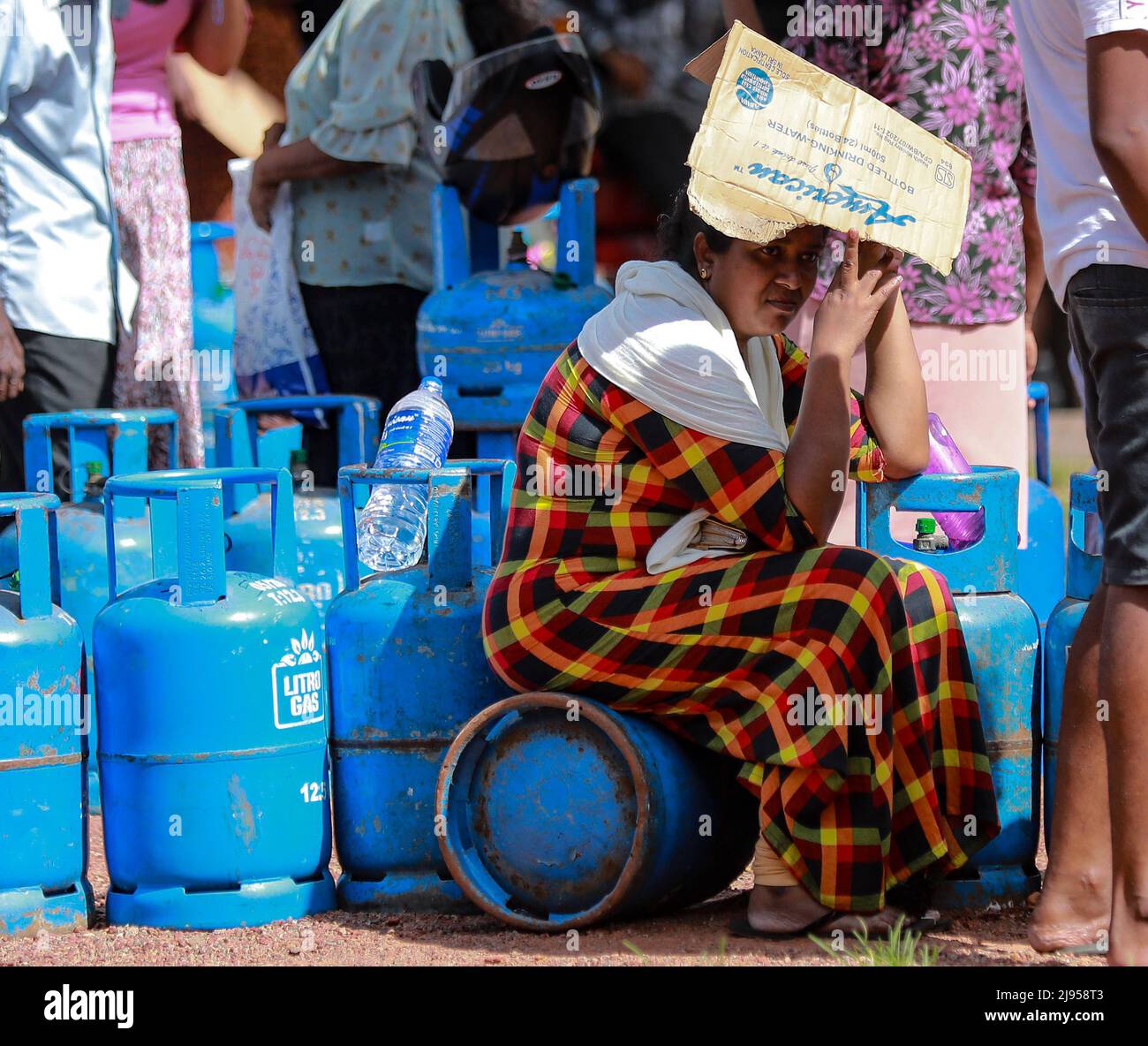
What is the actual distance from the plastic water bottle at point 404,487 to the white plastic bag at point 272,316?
1.40 metres

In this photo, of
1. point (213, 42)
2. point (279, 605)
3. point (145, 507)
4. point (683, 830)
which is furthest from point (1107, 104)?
point (213, 42)

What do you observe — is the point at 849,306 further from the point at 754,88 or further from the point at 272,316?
the point at 272,316

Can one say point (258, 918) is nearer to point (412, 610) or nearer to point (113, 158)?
point (412, 610)

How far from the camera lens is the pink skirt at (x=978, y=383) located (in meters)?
4.31

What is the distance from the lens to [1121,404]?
2.74m

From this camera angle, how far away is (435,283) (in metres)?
5.36

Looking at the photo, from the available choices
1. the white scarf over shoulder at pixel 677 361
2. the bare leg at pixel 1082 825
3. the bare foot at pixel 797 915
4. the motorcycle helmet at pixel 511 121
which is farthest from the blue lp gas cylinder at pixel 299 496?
the bare leg at pixel 1082 825

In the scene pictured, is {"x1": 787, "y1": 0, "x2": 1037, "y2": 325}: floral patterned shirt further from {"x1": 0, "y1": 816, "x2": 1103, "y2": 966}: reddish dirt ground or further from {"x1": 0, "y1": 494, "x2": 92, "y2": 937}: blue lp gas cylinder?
{"x1": 0, "y1": 494, "x2": 92, "y2": 937}: blue lp gas cylinder

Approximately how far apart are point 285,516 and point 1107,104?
1.73 meters

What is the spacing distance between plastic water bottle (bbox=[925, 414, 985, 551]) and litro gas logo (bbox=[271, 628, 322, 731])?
3.89ft

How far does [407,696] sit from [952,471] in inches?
44.4

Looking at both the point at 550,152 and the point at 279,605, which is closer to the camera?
the point at 279,605

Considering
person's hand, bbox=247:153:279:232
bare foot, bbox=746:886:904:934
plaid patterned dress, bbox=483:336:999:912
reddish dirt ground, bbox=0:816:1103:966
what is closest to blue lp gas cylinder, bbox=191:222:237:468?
person's hand, bbox=247:153:279:232

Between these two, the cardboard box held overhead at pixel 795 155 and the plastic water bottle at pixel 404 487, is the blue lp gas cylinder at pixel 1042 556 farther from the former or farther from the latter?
the cardboard box held overhead at pixel 795 155
